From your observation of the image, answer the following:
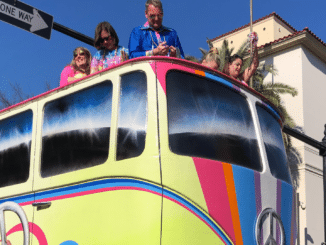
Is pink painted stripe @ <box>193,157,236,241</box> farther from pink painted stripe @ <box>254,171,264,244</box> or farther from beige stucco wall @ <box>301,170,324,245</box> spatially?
beige stucco wall @ <box>301,170,324,245</box>

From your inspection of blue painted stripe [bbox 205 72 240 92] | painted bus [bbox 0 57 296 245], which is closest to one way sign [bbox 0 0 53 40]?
painted bus [bbox 0 57 296 245]

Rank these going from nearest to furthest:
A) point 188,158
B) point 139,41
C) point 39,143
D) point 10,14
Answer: point 188,158
point 39,143
point 139,41
point 10,14

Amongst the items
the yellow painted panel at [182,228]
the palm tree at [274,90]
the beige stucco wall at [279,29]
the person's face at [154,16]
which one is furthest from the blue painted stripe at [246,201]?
Answer: the beige stucco wall at [279,29]

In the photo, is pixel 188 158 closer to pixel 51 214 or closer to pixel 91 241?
pixel 91 241

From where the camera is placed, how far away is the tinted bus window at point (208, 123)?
3.84 m

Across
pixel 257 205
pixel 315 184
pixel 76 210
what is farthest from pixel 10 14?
pixel 315 184

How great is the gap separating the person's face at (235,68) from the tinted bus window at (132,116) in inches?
62.9

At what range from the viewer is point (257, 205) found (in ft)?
13.2

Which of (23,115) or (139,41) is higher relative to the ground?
(139,41)

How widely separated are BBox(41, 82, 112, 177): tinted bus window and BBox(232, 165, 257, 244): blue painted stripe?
3.73 feet

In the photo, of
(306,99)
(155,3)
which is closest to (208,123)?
(155,3)

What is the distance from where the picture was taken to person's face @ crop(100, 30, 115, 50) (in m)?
5.27

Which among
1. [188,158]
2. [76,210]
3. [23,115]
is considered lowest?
[76,210]

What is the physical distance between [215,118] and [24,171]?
2.06 meters
